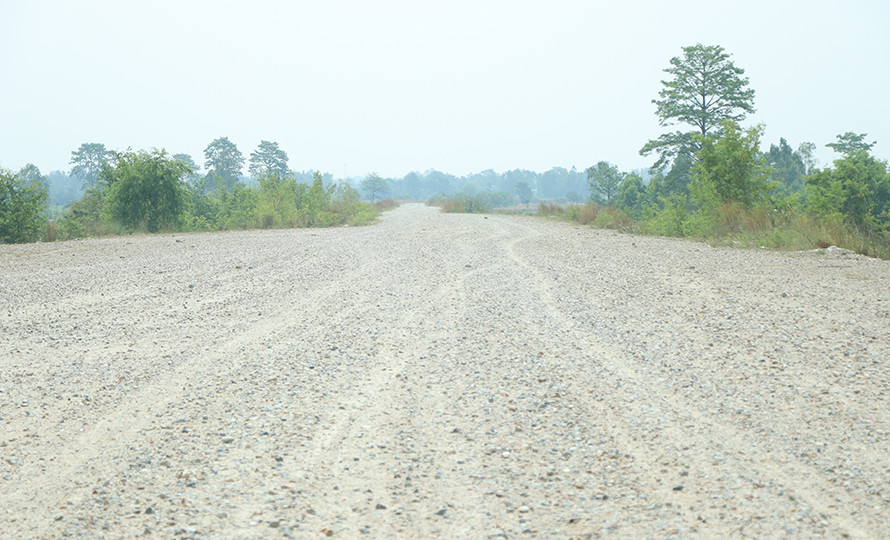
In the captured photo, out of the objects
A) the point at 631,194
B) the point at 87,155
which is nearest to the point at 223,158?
the point at 87,155

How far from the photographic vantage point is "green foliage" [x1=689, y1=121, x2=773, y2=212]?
18297 mm

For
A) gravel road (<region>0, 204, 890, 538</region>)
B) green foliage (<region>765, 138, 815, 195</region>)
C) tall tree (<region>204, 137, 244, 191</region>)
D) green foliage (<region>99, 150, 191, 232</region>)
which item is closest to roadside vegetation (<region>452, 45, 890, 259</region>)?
gravel road (<region>0, 204, 890, 538</region>)

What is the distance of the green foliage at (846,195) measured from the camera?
681 inches

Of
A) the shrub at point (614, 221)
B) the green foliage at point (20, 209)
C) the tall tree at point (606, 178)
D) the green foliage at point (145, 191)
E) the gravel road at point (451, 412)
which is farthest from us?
the tall tree at point (606, 178)

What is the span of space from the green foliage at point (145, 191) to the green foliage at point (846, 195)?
866 inches

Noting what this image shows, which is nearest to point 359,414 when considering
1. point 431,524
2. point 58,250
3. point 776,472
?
point 431,524

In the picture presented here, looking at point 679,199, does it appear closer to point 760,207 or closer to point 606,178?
point 760,207

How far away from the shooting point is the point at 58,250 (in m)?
16.2

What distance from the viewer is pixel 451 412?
4.46 metres

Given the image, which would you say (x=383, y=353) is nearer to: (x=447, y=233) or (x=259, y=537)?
(x=259, y=537)

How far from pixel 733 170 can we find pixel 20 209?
20.9 meters

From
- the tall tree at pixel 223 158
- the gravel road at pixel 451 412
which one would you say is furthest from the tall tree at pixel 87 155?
the gravel road at pixel 451 412

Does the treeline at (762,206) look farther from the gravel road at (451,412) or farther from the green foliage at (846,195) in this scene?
the gravel road at (451,412)

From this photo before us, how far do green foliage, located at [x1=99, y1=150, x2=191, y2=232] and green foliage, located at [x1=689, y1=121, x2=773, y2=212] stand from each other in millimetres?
19228
